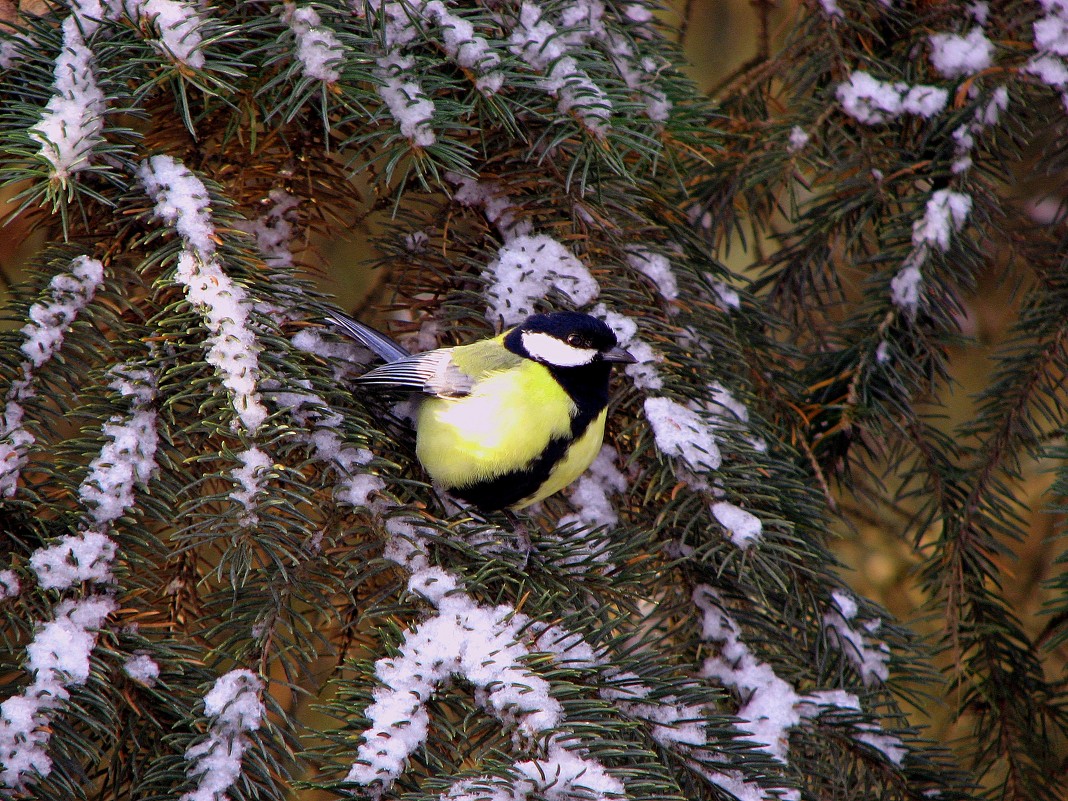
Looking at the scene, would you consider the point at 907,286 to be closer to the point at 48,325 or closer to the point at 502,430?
the point at 502,430

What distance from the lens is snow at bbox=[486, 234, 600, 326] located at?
1250mm

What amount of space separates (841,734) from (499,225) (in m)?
0.88

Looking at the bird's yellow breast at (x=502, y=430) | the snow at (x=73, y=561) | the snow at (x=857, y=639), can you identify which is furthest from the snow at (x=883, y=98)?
the snow at (x=73, y=561)

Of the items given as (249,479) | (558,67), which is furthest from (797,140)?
(249,479)

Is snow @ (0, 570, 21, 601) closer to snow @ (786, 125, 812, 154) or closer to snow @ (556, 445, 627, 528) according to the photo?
snow @ (556, 445, 627, 528)

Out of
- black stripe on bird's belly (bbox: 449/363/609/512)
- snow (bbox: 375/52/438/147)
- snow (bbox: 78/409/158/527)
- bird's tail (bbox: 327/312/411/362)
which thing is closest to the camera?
snow (bbox: 78/409/158/527)

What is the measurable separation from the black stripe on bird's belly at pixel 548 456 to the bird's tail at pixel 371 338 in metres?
0.24

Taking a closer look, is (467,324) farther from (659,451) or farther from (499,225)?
(659,451)

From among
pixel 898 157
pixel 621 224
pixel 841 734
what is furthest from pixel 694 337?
pixel 841 734

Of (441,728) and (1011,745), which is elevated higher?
(441,728)

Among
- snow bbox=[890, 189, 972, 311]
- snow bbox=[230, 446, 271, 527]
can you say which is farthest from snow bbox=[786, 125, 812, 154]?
snow bbox=[230, 446, 271, 527]

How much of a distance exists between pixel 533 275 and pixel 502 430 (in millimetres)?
285

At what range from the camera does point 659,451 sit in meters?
1.15

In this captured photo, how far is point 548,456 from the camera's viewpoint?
130cm
